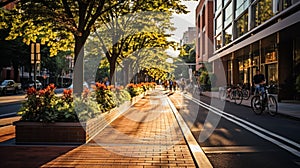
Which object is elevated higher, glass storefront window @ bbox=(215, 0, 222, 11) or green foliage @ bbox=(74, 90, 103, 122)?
glass storefront window @ bbox=(215, 0, 222, 11)

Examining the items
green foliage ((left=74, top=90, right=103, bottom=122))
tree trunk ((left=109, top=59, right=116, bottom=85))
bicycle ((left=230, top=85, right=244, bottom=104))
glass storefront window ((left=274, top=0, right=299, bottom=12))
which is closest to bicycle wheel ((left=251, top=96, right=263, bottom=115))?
bicycle ((left=230, top=85, right=244, bottom=104))

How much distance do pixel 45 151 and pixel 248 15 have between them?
24816 mm

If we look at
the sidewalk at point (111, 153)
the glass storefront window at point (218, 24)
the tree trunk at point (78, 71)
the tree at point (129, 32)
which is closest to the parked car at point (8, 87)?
the tree at point (129, 32)

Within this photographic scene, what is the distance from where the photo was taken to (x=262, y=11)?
76.1 feet

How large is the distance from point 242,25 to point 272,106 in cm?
1880

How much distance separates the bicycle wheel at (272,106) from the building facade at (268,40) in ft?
14.1

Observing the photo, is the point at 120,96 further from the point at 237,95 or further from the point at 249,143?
the point at 237,95

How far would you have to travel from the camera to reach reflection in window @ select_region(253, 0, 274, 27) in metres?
21.4

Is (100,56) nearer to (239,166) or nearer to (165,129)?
(165,129)

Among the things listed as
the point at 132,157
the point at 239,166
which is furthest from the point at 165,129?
the point at 239,166

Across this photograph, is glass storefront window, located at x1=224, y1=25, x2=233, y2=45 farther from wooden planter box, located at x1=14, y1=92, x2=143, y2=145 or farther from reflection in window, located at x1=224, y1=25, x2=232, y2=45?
wooden planter box, located at x1=14, y1=92, x2=143, y2=145

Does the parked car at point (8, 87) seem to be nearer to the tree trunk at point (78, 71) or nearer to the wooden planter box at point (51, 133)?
the tree trunk at point (78, 71)

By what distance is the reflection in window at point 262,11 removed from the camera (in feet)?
70.1

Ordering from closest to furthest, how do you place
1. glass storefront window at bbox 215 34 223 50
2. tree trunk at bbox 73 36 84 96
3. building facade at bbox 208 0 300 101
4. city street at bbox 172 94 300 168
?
city street at bbox 172 94 300 168
tree trunk at bbox 73 36 84 96
building facade at bbox 208 0 300 101
glass storefront window at bbox 215 34 223 50
